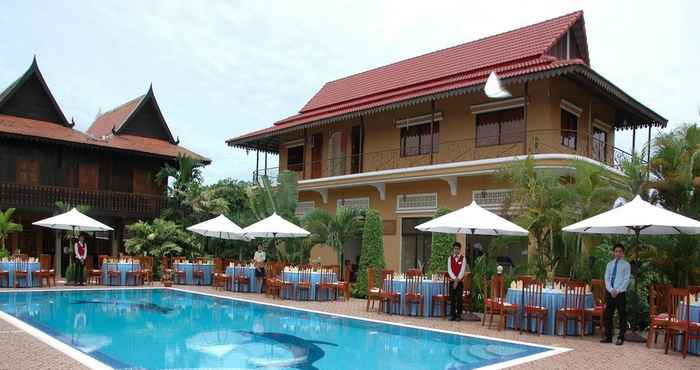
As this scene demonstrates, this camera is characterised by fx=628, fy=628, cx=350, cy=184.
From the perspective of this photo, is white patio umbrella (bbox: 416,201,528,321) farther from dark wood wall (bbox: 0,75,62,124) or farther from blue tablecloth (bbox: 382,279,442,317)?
dark wood wall (bbox: 0,75,62,124)

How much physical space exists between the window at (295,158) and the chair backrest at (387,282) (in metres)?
13.1

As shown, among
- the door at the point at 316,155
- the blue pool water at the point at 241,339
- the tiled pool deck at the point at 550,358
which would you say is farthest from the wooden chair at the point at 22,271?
the door at the point at 316,155

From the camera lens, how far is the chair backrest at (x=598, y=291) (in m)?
12.0

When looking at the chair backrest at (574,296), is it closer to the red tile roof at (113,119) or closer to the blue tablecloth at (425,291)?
the blue tablecloth at (425,291)

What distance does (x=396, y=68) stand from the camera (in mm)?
26969

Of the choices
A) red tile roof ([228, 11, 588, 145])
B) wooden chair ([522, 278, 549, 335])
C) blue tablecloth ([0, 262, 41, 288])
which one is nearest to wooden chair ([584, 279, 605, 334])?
wooden chair ([522, 278, 549, 335])

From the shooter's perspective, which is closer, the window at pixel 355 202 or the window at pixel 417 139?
the window at pixel 417 139

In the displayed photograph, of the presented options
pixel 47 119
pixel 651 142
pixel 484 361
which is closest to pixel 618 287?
pixel 484 361

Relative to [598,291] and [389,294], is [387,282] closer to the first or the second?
[389,294]

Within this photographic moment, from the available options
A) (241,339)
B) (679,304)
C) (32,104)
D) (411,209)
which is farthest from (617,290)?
(32,104)

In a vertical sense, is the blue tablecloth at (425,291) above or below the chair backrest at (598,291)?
below

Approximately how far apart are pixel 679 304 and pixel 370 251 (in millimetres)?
9579

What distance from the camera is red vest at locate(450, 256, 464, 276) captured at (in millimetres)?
13516

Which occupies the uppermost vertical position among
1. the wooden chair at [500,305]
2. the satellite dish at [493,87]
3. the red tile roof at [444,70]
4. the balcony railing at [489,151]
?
the red tile roof at [444,70]
